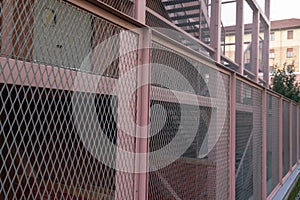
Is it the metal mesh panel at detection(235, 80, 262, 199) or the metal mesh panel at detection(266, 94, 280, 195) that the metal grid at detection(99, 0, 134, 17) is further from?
the metal mesh panel at detection(266, 94, 280, 195)

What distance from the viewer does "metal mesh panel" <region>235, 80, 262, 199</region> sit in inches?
126

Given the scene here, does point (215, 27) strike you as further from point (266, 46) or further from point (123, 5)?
point (266, 46)

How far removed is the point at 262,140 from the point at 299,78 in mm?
25615

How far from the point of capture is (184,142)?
214cm

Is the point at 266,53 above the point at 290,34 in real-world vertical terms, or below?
below

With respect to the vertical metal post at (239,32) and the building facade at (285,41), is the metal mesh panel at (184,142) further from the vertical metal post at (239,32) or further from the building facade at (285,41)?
the building facade at (285,41)

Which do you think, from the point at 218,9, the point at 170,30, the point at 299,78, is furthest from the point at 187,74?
the point at 299,78

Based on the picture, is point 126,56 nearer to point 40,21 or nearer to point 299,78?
point 40,21

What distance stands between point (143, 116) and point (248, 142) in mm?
2246

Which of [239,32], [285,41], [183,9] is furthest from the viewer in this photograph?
[285,41]

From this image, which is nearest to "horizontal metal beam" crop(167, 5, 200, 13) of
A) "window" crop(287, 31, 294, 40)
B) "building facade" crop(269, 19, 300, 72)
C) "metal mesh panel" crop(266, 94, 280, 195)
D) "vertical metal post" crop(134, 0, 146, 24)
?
"vertical metal post" crop(134, 0, 146, 24)

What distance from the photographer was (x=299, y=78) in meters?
26.8

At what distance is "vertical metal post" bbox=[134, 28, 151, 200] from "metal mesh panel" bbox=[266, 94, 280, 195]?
3.47m

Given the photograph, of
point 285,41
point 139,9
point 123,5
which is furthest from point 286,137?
point 285,41
